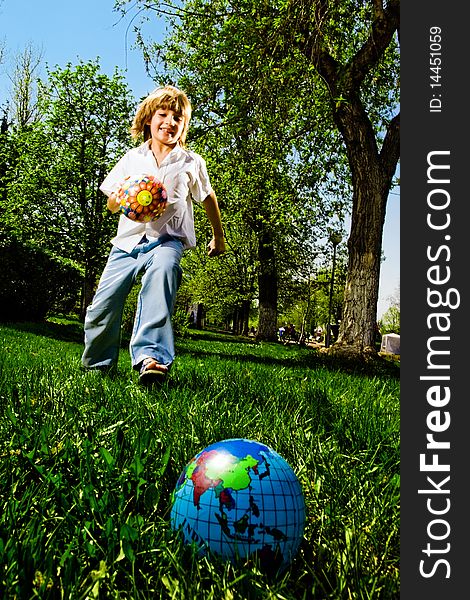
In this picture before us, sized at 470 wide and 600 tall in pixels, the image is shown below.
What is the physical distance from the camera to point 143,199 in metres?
4.18

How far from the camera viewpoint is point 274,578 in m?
1.54

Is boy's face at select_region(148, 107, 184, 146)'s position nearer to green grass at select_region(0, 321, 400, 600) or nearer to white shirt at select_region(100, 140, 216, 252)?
white shirt at select_region(100, 140, 216, 252)

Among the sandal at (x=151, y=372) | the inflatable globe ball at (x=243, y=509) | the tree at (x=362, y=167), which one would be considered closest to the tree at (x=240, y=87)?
the tree at (x=362, y=167)

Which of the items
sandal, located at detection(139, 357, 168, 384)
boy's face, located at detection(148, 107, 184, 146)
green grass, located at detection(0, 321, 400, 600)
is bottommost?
green grass, located at detection(0, 321, 400, 600)

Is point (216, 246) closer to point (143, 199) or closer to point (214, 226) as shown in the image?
point (214, 226)

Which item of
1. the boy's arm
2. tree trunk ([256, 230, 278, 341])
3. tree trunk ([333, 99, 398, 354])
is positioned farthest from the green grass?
tree trunk ([256, 230, 278, 341])

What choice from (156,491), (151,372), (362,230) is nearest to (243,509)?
(156,491)

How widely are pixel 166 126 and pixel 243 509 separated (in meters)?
3.68

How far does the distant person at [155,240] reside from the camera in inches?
164

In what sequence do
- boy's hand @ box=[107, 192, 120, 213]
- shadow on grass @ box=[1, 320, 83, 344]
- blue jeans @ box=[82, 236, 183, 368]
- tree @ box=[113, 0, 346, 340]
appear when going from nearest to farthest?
blue jeans @ box=[82, 236, 183, 368] → boy's hand @ box=[107, 192, 120, 213] → tree @ box=[113, 0, 346, 340] → shadow on grass @ box=[1, 320, 83, 344]

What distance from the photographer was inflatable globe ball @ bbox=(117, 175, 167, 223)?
13.7 ft

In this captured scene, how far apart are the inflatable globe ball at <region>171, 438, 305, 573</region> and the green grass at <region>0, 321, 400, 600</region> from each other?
5 centimetres

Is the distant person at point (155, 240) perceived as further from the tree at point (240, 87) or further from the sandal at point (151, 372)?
the tree at point (240, 87)

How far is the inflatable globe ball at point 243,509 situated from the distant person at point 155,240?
2.46 m
